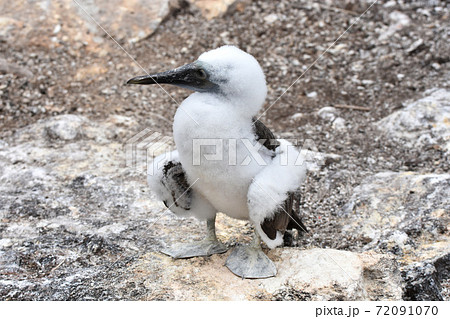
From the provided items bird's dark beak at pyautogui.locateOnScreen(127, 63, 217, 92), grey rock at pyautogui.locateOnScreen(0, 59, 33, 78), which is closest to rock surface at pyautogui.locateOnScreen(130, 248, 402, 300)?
bird's dark beak at pyautogui.locateOnScreen(127, 63, 217, 92)

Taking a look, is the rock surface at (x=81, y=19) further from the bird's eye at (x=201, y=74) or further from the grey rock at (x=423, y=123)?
the bird's eye at (x=201, y=74)

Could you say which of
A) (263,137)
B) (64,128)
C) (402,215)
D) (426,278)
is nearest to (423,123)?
(402,215)

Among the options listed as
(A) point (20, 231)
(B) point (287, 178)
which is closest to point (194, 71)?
(B) point (287, 178)

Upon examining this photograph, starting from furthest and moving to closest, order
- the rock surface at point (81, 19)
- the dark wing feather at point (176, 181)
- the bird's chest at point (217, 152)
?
1. the rock surface at point (81, 19)
2. the dark wing feather at point (176, 181)
3. the bird's chest at point (217, 152)

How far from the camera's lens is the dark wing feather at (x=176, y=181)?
3.45m

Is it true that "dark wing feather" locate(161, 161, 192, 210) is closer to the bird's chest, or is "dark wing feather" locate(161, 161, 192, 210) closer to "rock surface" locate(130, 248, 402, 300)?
the bird's chest

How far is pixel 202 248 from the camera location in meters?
3.58

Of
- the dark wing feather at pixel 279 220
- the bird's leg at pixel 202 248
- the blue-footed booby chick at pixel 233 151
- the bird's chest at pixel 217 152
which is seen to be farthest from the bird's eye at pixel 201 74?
the bird's leg at pixel 202 248

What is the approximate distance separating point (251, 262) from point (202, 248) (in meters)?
0.38

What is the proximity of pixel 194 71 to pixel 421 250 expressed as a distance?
1986 mm

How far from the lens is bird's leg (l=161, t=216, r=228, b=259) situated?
3.52 meters

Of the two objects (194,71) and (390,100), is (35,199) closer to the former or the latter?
(194,71)

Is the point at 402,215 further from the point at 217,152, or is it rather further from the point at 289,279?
the point at 217,152

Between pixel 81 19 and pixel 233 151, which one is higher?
pixel 233 151
